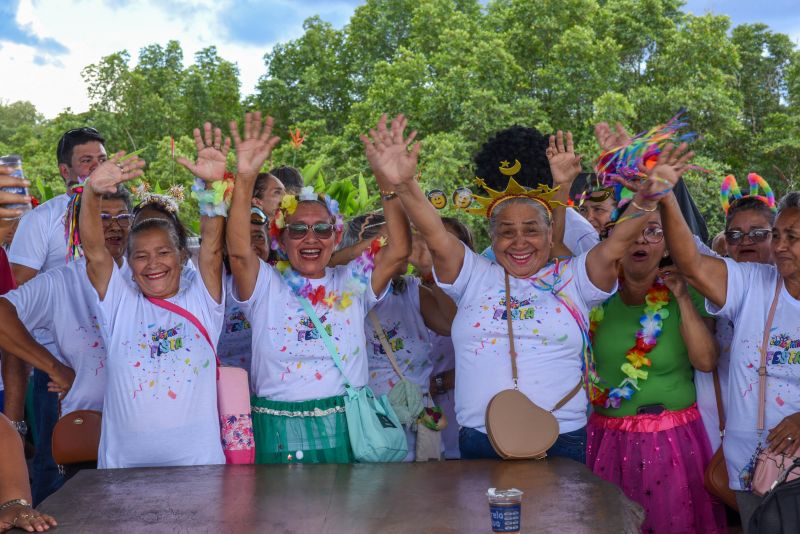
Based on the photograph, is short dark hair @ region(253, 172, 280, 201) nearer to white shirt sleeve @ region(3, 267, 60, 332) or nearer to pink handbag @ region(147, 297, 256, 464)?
white shirt sleeve @ region(3, 267, 60, 332)

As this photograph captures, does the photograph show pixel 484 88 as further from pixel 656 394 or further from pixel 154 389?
pixel 154 389

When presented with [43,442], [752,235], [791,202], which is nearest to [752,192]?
[752,235]

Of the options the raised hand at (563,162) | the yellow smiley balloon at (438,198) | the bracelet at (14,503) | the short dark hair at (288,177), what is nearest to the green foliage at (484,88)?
the short dark hair at (288,177)

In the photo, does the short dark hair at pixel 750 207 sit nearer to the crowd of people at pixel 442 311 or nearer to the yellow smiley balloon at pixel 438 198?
the crowd of people at pixel 442 311

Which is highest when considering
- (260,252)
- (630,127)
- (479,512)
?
(630,127)

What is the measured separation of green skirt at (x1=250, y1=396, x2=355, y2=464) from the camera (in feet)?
12.8

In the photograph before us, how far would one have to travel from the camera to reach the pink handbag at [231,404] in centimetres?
377

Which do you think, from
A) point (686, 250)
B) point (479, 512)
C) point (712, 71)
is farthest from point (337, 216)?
point (712, 71)

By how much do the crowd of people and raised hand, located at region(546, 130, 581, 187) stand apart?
0.4 inches

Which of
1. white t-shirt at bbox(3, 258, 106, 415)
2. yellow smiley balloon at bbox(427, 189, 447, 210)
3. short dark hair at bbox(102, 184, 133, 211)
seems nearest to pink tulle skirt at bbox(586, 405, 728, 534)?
yellow smiley balloon at bbox(427, 189, 447, 210)

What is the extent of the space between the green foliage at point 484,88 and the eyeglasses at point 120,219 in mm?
10426

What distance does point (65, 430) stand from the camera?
3.86m

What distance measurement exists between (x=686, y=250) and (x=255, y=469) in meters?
1.92

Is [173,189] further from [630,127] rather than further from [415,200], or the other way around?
[630,127]
